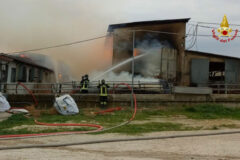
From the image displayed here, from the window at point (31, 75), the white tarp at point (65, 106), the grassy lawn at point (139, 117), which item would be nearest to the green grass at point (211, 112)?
the grassy lawn at point (139, 117)

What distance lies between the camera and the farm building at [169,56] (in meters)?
18.1

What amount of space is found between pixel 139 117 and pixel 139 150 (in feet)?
18.0

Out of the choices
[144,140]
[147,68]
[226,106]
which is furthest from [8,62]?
[226,106]

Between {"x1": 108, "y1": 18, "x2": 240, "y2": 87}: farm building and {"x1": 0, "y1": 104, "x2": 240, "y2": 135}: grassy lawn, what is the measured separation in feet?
17.8

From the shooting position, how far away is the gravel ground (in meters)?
4.97

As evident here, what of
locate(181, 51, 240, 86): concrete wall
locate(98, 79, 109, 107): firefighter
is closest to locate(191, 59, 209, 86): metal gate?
locate(181, 51, 240, 86): concrete wall

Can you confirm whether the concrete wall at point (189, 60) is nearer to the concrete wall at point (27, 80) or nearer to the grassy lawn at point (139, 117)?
the grassy lawn at point (139, 117)

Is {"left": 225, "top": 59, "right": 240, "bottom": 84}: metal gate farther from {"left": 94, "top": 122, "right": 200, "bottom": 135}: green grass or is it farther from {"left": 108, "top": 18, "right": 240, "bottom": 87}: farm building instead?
{"left": 94, "top": 122, "right": 200, "bottom": 135}: green grass

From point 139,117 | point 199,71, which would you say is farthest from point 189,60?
point 139,117

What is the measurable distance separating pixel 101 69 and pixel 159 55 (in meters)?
5.88

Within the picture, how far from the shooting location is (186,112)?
12602 mm

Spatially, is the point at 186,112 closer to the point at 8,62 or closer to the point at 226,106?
the point at 226,106

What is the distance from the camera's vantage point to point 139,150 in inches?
219

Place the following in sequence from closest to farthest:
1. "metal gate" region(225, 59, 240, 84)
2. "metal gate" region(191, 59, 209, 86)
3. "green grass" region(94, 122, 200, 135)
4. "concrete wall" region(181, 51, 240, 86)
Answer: "green grass" region(94, 122, 200, 135)
"metal gate" region(191, 59, 209, 86)
"concrete wall" region(181, 51, 240, 86)
"metal gate" region(225, 59, 240, 84)
